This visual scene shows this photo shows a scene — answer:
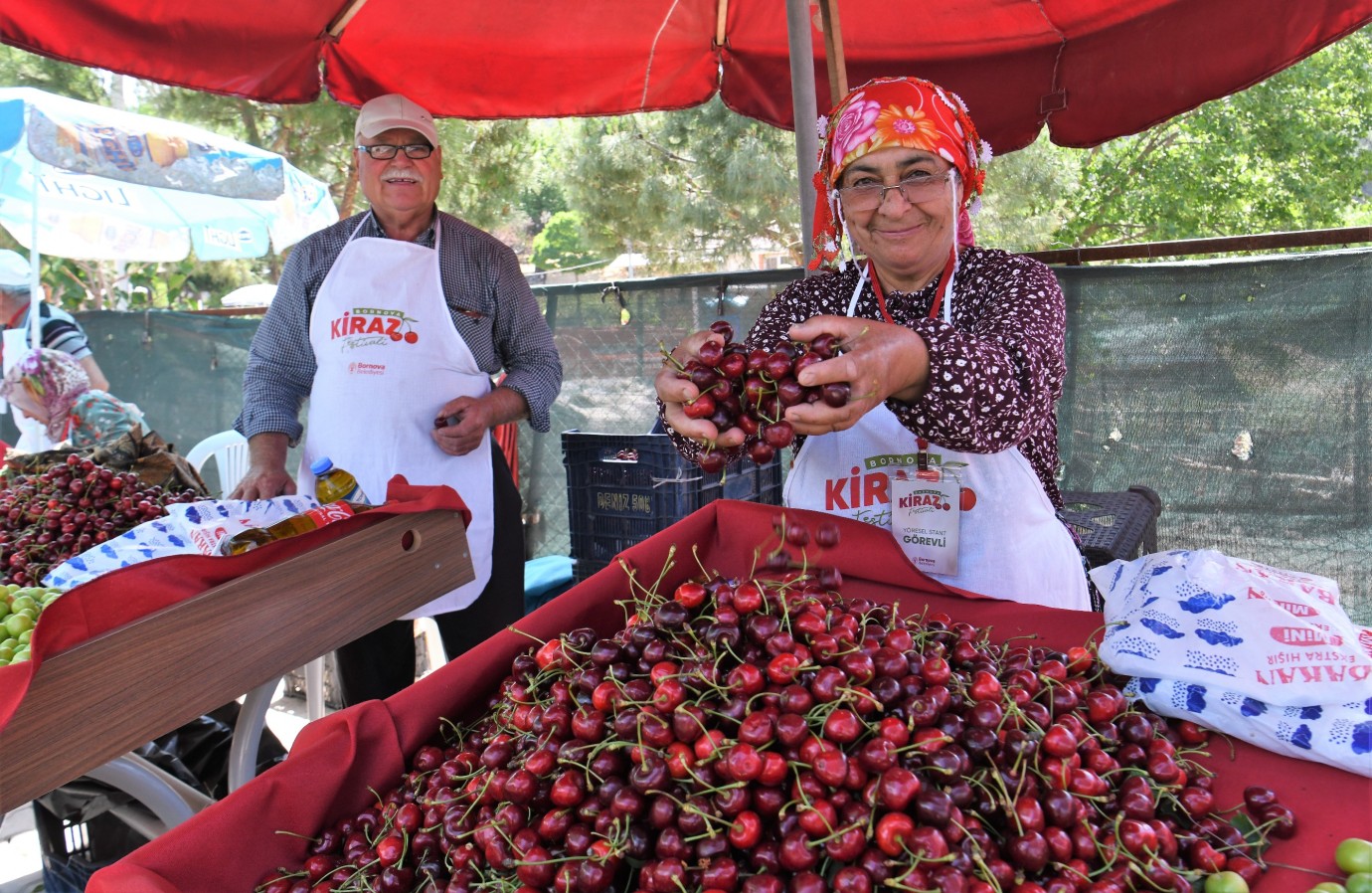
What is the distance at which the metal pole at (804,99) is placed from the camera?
2811 mm

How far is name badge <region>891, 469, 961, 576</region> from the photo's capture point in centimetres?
199

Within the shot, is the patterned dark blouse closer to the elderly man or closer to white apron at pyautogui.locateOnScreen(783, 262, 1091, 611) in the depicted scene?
white apron at pyautogui.locateOnScreen(783, 262, 1091, 611)

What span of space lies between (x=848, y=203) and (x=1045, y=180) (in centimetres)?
1044

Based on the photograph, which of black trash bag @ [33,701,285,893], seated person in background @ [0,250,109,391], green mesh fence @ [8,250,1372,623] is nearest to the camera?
black trash bag @ [33,701,285,893]

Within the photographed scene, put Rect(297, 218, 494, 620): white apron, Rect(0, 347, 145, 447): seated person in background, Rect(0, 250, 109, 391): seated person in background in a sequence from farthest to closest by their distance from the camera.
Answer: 1. Rect(0, 250, 109, 391): seated person in background
2. Rect(0, 347, 145, 447): seated person in background
3. Rect(297, 218, 494, 620): white apron

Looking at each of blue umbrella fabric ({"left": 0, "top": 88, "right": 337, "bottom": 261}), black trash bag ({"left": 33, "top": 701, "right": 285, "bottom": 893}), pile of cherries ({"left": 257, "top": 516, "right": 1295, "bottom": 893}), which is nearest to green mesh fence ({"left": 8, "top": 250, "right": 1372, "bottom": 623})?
black trash bag ({"left": 33, "top": 701, "right": 285, "bottom": 893})

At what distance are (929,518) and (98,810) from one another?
82.1 inches

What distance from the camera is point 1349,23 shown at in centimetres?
262

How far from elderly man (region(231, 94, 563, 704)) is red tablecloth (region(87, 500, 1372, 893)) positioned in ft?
4.82

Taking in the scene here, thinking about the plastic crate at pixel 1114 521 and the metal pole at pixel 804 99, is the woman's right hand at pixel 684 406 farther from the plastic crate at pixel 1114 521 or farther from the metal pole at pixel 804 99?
the plastic crate at pixel 1114 521

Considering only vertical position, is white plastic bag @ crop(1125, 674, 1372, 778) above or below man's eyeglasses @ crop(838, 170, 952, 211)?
below

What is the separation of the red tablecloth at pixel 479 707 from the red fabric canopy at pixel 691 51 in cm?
235

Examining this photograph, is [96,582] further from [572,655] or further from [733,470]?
[733,470]

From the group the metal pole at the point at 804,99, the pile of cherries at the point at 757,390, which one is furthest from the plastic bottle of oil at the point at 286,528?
the metal pole at the point at 804,99
